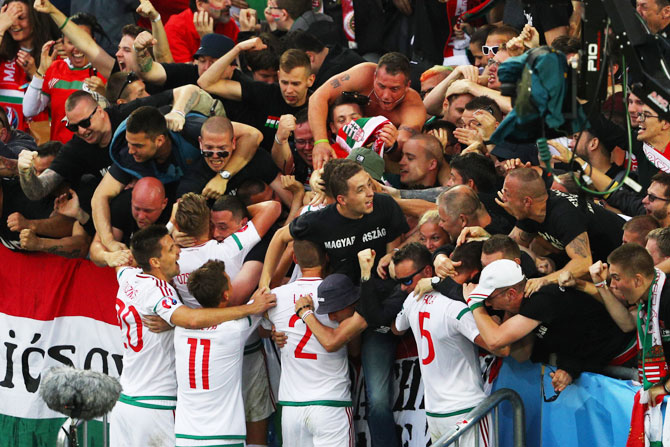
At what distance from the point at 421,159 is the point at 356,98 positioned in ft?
3.41

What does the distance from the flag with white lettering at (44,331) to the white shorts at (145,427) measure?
4.32ft

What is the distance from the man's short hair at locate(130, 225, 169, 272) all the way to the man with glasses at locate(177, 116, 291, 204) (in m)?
0.81

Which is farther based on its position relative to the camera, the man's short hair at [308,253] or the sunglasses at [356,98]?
the sunglasses at [356,98]

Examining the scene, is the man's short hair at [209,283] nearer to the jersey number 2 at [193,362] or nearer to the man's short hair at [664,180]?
the jersey number 2 at [193,362]

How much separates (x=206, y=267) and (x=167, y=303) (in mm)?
460

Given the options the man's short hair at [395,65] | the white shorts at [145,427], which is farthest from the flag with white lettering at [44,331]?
the man's short hair at [395,65]

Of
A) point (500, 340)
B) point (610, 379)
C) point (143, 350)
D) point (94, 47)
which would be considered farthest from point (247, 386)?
point (94, 47)

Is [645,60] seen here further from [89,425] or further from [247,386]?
[89,425]

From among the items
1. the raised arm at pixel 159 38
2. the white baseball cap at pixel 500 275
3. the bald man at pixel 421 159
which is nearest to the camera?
the white baseball cap at pixel 500 275

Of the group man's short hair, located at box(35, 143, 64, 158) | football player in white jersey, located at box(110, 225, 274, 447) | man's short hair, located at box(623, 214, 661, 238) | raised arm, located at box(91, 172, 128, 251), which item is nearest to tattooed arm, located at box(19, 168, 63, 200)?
man's short hair, located at box(35, 143, 64, 158)

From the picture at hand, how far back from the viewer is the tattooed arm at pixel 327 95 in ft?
32.8

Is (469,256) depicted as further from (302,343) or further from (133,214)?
(133,214)

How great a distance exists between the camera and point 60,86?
12.5 meters

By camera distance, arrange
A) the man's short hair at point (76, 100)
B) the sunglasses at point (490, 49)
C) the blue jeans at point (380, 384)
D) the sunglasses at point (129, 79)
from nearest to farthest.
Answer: the blue jeans at point (380, 384) → the man's short hair at point (76, 100) → the sunglasses at point (490, 49) → the sunglasses at point (129, 79)
